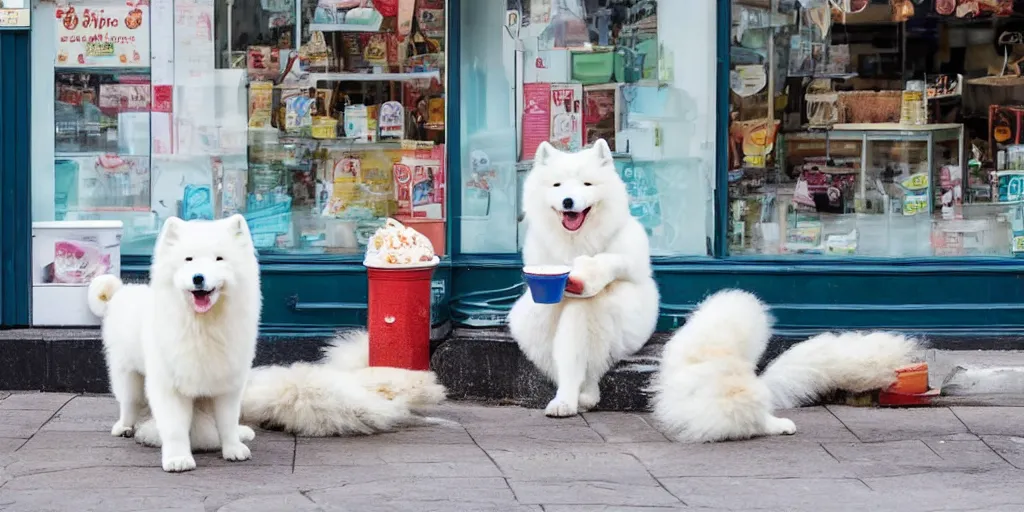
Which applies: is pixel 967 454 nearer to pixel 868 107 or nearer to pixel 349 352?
pixel 868 107

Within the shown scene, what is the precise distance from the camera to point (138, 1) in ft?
29.7

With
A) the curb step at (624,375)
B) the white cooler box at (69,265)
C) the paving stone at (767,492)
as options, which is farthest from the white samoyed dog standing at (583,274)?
the white cooler box at (69,265)

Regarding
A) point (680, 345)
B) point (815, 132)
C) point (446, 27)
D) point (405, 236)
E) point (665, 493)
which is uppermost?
point (446, 27)

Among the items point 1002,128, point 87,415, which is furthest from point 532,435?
point 1002,128

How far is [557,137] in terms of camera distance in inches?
364

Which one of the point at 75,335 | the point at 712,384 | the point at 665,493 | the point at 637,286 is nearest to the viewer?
the point at 665,493

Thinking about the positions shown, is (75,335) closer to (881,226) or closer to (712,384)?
(712,384)

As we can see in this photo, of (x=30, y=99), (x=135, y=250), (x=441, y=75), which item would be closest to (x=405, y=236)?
(x=441, y=75)

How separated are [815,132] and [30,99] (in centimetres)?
477

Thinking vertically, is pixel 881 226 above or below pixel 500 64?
below

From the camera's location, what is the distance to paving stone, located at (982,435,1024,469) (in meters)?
6.94

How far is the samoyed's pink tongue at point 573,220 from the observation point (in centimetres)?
789

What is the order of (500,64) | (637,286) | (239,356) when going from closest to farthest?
(239,356) < (637,286) < (500,64)

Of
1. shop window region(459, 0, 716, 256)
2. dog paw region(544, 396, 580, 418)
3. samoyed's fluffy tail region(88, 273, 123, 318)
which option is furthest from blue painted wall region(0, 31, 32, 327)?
dog paw region(544, 396, 580, 418)
